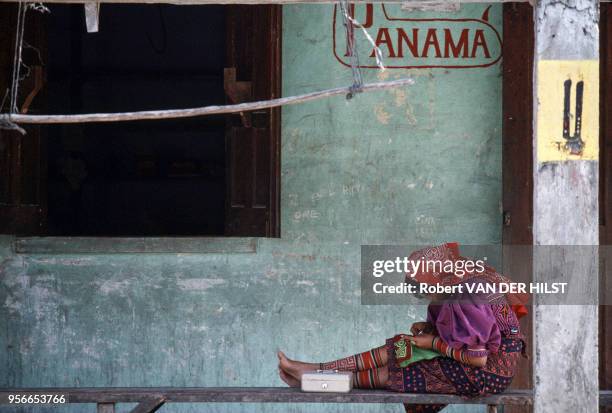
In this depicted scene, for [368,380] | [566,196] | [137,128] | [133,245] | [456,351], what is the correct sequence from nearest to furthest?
[566,196] → [456,351] → [368,380] → [133,245] → [137,128]

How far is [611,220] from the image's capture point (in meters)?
5.16

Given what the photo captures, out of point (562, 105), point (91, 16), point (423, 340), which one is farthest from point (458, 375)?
point (91, 16)

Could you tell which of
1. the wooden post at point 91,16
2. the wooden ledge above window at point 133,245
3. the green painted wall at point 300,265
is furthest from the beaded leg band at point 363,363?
the wooden post at point 91,16

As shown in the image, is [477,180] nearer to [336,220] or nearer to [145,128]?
[336,220]

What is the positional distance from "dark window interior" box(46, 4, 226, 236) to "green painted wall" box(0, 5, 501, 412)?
2.97m

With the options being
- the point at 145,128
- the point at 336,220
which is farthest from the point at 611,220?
the point at 145,128

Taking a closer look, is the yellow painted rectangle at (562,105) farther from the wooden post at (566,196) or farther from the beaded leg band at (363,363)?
the beaded leg band at (363,363)

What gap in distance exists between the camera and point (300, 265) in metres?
5.21

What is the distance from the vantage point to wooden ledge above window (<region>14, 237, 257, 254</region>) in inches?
203

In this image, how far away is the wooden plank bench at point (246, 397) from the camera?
3.89 meters

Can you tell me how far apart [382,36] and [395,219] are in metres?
1.03

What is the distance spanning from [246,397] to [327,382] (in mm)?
348

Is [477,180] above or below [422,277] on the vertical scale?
above
